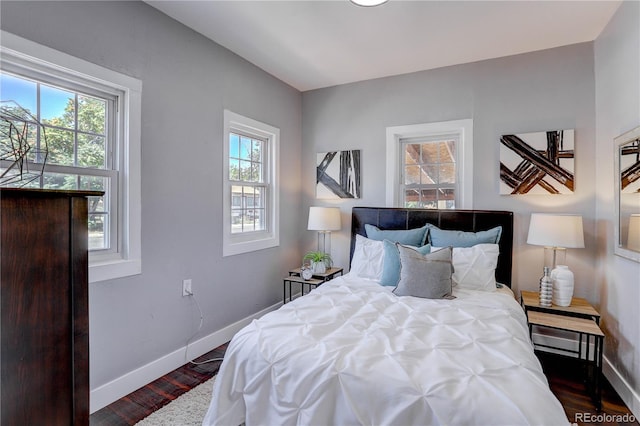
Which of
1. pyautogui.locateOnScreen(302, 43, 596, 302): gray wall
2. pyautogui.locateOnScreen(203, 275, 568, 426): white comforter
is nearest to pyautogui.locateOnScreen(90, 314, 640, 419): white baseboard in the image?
pyautogui.locateOnScreen(302, 43, 596, 302): gray wall

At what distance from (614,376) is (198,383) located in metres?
3.01

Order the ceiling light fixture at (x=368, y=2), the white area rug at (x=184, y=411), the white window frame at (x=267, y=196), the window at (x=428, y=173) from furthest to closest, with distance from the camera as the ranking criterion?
the window at (x=428, y=173) < the white window frame at (x=267, y=196) < the ceiling light fixture at (x=368, y=2) < the white area rug at (x=184, y=411)

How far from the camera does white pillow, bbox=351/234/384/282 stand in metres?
2.89

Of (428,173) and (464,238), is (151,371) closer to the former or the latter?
(464,238)

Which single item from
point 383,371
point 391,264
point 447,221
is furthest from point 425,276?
point 383,371

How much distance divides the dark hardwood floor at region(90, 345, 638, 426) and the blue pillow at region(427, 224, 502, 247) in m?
1.12

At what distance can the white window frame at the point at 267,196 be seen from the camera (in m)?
3.00

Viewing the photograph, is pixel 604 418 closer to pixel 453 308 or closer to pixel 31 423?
pixel 453 308

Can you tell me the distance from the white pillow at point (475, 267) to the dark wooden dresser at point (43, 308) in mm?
2444

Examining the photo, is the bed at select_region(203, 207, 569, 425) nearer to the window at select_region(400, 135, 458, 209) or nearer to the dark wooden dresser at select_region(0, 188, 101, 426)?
the dark wooden dresser at select_region(0, 188, 101, 426)

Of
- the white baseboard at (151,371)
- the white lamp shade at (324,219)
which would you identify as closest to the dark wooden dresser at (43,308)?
the white baseboard at (151,371)

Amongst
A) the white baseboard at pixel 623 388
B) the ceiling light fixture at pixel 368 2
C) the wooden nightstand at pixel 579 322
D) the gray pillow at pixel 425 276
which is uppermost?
the ceiling light fixture at pixel 368 2

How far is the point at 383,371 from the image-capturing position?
1.34 meters

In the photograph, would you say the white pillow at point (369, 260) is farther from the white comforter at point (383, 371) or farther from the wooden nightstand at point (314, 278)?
the white comforter at point (383, 371)
